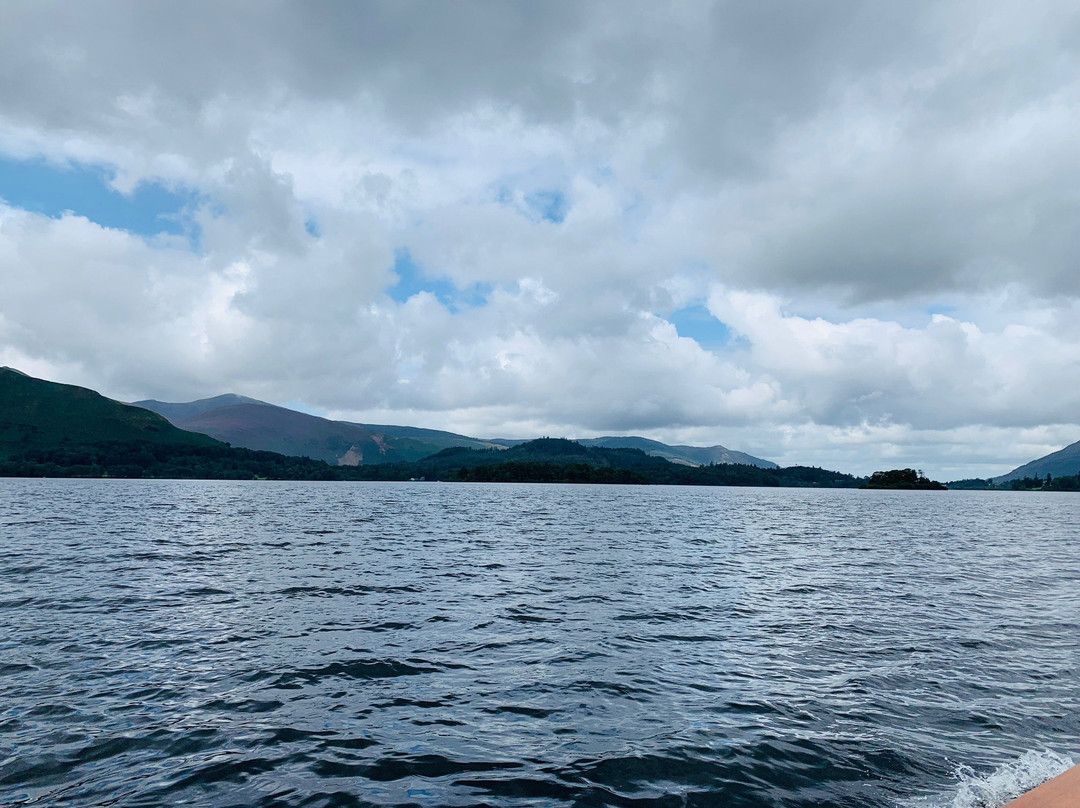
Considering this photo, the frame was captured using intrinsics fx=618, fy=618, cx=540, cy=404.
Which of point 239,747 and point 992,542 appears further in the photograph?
point 992,542

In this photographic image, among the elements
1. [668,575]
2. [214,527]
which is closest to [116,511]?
[214,527]

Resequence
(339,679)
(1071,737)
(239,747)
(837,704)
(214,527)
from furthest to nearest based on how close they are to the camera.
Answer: (214,527) < (339,679) < (837,704) < (1071,737) < (239,747)

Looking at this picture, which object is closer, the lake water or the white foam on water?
the white foam on water

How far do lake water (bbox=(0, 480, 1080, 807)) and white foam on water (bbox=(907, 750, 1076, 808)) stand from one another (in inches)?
3.6

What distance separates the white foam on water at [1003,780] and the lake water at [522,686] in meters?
0.09

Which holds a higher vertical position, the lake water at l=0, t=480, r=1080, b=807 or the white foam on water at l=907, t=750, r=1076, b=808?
the white foam on water at l=907, t=750, r=1076, b=808

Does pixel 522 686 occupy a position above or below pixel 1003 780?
below

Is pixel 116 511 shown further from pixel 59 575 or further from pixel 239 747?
pixel 239 747

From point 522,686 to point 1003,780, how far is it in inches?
499

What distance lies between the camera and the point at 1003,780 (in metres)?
14.3

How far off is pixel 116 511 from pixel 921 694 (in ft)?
379

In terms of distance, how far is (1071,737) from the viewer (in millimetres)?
16844

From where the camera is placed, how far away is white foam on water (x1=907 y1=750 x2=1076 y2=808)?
1330 cm

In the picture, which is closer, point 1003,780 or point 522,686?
point 1003,780
